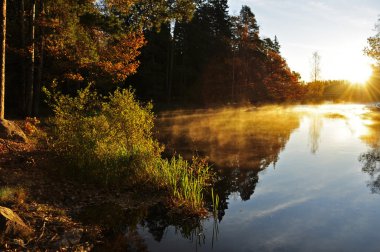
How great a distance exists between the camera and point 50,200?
32.4 feet

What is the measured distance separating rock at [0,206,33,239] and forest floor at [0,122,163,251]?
0.11 m

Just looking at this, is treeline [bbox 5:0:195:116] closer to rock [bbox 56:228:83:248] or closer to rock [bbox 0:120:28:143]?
rock [bbox 0:120:28:143]

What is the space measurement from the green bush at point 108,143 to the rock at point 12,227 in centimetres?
396

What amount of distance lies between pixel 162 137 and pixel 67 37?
8.61 m

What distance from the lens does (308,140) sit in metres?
24.0

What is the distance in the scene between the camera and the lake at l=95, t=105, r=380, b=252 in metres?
8.62

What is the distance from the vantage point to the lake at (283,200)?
339 inches

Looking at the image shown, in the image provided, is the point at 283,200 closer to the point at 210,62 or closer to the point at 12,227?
the point at 12,227

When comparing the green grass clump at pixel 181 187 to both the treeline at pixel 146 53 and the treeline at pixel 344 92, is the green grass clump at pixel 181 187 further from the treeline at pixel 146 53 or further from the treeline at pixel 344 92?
the treeline at pixel 344 92

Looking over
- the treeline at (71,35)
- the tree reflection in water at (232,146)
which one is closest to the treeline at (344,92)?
the tree reflection in water at (232,146)

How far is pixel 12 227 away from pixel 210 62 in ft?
160

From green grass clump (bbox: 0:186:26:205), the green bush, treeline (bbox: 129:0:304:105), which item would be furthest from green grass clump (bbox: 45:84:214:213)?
treeline (bbox: 129:0:304:105)

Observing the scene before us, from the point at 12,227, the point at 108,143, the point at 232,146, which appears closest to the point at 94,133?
the point at 108,143

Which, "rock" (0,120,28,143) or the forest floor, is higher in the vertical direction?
"rock" (0,120,28,143)
